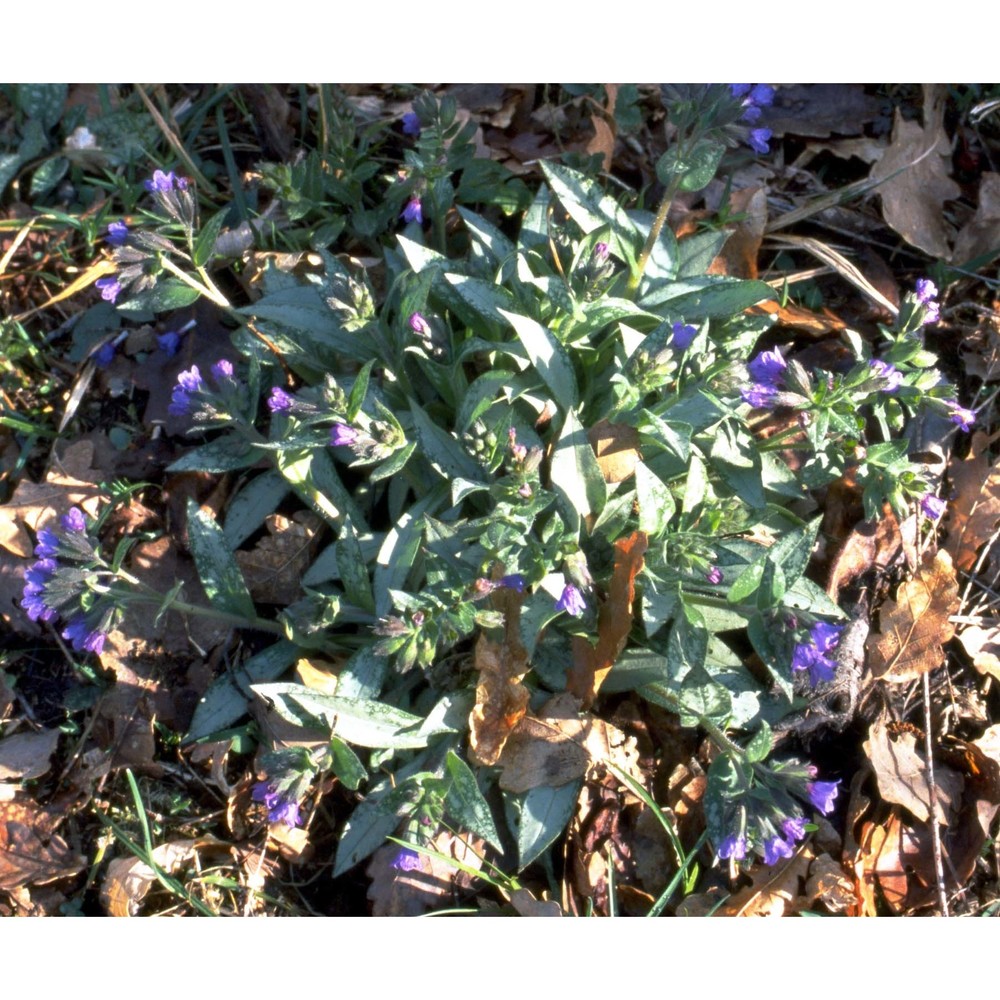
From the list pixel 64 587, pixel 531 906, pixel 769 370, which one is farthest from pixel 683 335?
pixel 64 587

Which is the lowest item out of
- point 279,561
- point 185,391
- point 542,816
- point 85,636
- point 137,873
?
point 137,873

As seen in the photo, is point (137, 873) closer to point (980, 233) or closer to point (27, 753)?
point (27, 753)

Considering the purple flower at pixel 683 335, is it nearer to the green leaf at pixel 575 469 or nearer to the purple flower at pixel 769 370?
the purple flower at pixel 769 370

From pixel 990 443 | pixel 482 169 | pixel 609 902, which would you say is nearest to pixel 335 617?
pixel 609 902

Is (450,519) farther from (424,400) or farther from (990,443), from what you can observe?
(990,443)

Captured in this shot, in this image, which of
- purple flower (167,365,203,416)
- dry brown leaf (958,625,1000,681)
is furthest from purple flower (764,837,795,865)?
purple flower (167,365,203,416)

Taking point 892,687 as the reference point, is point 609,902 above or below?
below
